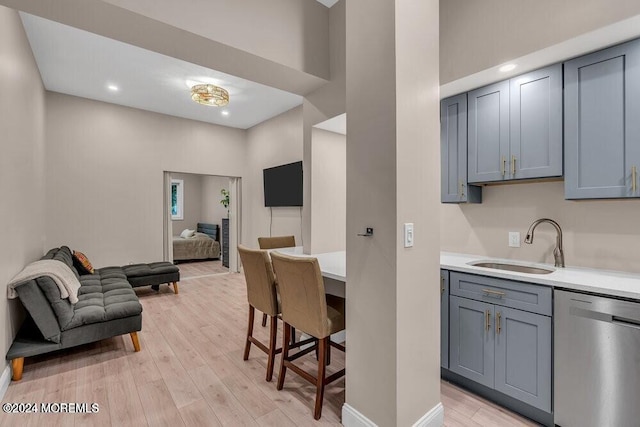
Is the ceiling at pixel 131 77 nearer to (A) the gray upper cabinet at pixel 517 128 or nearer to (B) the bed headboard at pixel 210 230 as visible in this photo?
(A) the gray upper cabinet at pixel 517 128

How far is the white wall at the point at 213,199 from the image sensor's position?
8375 mm

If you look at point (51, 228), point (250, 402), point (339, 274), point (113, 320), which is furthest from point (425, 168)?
point (51, 228)

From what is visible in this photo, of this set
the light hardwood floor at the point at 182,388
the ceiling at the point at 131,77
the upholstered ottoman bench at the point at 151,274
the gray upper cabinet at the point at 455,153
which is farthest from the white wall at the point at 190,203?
the gray upper cabinet at the point at 455,153

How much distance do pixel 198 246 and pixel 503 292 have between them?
7.05 m

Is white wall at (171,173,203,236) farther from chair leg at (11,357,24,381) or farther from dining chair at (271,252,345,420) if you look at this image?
dining chair at (271,252,345,420)

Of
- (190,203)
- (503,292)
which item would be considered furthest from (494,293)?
(190,203)

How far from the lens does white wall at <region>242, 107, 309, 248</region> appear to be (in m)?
5.13

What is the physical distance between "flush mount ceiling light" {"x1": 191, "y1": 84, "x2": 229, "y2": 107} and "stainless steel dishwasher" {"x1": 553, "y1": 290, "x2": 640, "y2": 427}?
13.5ft

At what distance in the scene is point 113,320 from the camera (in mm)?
2707

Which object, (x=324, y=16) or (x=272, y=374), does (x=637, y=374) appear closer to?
(x=272, y=374)

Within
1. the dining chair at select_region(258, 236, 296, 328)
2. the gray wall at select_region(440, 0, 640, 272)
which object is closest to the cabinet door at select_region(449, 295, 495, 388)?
the gray wall at select_region(440, 0, 640, 272)

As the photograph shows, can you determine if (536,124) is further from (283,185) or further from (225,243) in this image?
(225,243)

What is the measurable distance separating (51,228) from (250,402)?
448cm

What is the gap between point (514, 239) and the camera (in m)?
2.42
